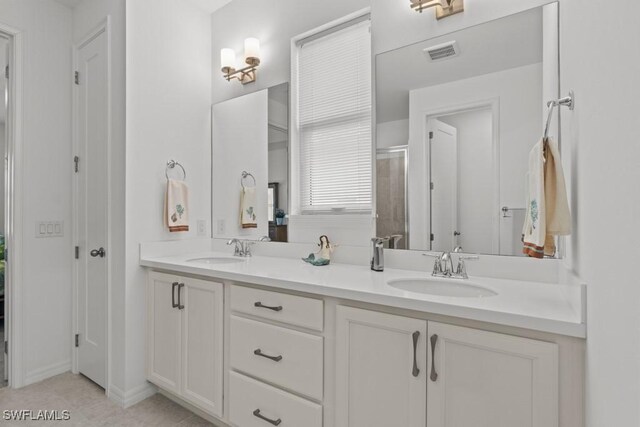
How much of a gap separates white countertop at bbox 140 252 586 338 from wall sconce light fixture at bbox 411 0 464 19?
4.02ft

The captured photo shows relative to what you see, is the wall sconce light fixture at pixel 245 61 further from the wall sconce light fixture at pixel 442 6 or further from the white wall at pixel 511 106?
the white wall at pixel 511 106

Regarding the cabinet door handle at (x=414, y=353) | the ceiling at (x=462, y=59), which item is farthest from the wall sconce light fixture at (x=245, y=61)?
the cabinet door handle at (x=414, y=353)

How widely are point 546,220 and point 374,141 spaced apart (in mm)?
984

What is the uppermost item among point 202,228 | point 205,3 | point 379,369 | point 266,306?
point 205,3

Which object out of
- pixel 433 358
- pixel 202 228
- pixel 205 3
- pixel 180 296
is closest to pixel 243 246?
pixel 202 228

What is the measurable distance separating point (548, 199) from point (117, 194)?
2.22 metres

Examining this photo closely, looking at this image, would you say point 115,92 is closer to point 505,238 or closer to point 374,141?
point 374,141

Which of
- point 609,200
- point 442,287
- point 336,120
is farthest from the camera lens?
point 336,120

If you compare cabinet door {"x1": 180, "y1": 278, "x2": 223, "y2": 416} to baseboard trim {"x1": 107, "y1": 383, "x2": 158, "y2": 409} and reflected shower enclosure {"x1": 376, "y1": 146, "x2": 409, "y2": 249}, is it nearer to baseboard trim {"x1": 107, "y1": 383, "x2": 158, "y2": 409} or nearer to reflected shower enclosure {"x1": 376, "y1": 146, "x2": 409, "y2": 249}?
baseboard trim {"x1": 107, "y1": 383, "x2": 158, "y2": 409}

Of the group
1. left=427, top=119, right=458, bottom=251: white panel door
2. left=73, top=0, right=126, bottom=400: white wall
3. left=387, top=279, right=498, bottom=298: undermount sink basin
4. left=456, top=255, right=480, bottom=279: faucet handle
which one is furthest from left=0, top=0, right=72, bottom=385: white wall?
left=456, top=255, right=480, bottom=279: faucet handle

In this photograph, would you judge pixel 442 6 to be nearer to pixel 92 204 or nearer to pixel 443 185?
pixel 443 185

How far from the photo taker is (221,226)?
2596 millimetres

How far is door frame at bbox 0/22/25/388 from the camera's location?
2271mm

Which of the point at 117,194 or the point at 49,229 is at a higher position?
the point at 117,194
